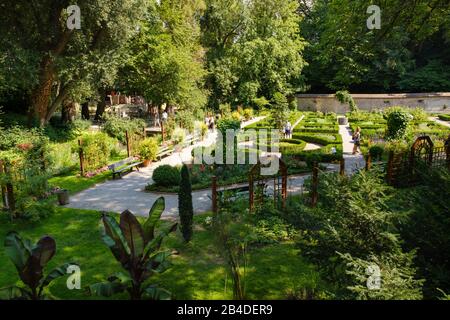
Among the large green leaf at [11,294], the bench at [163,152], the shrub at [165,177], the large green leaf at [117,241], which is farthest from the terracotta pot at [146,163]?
the large green leaf at [11,294]

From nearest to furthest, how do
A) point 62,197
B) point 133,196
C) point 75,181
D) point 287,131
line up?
point 62,197 → point 133,196 → point 75,181 → point 287,131

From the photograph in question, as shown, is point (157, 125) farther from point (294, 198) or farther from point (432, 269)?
point (432, 269)

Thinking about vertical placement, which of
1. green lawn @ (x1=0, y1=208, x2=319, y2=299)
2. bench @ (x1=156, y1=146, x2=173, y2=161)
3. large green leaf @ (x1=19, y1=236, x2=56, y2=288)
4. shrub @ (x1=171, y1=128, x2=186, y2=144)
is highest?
shrub @ (x1=171, y1=128, x2=186, y2=144)

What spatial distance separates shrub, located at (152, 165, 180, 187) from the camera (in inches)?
569

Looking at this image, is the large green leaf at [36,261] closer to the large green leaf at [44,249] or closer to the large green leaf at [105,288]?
the large green leaf at [44,249]

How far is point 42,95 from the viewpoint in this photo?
73.2 feet

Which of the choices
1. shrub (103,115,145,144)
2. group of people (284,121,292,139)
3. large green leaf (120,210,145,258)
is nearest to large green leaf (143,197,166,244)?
large green leaf (120,210,145,258)

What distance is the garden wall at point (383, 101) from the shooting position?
139 ft

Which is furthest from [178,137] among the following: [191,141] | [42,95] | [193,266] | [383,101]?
[383,101]

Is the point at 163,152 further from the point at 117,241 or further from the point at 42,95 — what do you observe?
the point at 117,241

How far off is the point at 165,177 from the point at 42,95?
1254 cm

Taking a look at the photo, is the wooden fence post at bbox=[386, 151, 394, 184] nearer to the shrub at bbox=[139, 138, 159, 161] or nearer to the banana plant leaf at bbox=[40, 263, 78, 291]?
the shrub at bbox=[139, 138, 159, 161]

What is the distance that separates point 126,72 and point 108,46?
22.2ft

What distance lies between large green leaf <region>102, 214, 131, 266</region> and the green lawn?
1.44 meters
